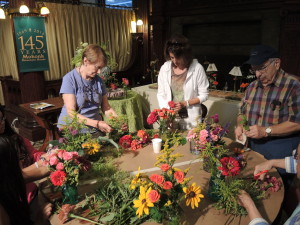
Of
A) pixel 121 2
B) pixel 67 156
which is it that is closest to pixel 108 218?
pixel 67 156

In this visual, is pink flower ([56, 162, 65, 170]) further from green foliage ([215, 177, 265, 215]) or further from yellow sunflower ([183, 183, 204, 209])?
green foliage ([215, 177, 265, 215])

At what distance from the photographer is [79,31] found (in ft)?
21.1

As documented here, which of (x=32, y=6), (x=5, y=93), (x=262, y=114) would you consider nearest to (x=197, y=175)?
(x=262, y=114)

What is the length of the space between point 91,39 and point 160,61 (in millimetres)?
1964

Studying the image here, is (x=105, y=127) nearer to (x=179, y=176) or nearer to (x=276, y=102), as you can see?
(x=179, y=176)

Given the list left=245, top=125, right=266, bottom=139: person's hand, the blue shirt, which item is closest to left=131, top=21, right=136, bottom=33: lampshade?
the blue shirt

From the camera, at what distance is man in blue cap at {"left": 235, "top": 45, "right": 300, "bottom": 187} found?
5.75ft

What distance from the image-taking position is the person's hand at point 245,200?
3.82 feet

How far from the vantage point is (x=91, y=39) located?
6.78 m

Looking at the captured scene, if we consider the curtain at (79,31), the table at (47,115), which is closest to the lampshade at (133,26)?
the curtain at (79,31)

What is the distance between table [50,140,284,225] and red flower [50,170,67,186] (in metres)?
0.20

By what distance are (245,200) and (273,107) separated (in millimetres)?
888

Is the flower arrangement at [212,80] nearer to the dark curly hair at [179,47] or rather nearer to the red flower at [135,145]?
the dark curly hair at [179,47]

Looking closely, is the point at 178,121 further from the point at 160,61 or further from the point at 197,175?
the point at 160,61
